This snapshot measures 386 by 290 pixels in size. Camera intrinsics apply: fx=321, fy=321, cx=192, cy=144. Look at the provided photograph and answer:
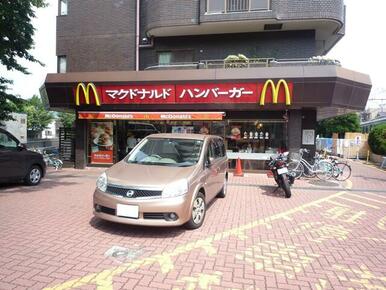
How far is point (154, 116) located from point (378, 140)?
16.7 metres

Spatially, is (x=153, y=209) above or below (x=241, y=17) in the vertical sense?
below

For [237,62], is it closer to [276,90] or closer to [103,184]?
[276,90]

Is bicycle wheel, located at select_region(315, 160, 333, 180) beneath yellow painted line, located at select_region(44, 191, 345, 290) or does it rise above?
above

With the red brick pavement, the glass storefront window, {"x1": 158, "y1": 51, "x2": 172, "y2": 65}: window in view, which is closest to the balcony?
{"x1": 158, "y1": 51, "x2": 172, "y2": 65}: window

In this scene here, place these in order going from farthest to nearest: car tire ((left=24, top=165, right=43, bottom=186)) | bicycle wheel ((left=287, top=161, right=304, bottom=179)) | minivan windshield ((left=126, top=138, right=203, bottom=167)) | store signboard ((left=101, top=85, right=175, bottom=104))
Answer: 1. store signboard ((left=101, top=85, right=175, bottom=104))
2. bicycle wheel ((left=287, top=161, right=304, bottom=179))
3. car tire ((left=24, top=165, right=43, bottom=186))
4. minivan windshield ((left=126, top=138, right=203, bottom=167))

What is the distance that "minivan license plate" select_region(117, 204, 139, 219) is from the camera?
17.0 ft

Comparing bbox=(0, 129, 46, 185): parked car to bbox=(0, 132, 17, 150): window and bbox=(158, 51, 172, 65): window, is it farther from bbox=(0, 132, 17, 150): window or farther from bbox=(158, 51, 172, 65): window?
bbox=(158, 51, 172, 65): window

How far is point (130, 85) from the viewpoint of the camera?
1373 cm

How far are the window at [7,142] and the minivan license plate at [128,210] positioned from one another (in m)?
5.59

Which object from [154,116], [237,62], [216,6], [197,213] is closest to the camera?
[197,213]

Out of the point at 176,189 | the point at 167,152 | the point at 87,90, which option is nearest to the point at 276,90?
the point at 167,152

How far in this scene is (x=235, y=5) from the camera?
46.3ft

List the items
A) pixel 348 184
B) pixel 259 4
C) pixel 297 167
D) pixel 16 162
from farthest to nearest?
pixel 259 4, pixel 297 167, pixel 348 184, pixel 16 162

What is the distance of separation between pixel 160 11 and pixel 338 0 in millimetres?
7613
